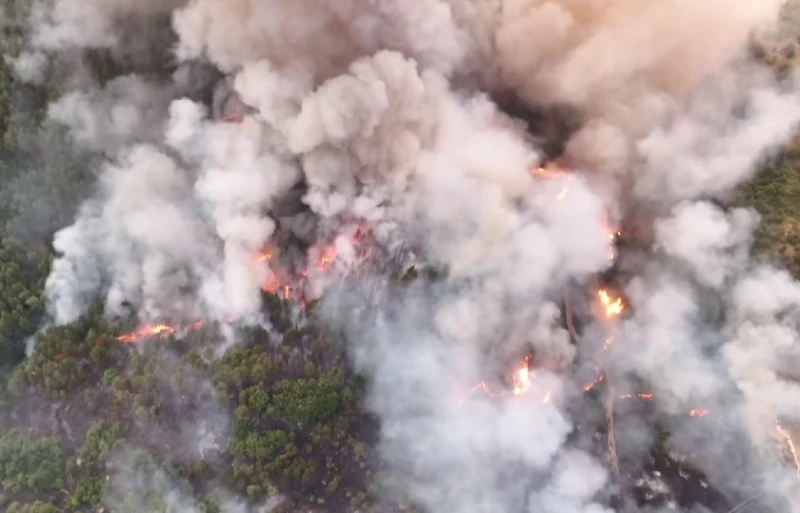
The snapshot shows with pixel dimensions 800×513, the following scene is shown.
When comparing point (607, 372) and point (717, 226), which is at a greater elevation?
point (717, 226)

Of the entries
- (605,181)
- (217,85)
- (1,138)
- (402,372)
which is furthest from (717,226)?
(1,138)

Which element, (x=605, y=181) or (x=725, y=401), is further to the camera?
(x=605, y=181)

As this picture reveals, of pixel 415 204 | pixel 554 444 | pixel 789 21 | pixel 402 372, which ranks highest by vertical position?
pixel 789 21

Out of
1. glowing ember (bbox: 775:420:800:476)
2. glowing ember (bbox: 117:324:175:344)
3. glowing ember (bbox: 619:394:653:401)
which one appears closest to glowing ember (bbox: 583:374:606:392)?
glowing ember (bbox: 619:394:653:401)

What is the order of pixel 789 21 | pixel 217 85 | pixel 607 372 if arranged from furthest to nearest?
pixel 789 21 < pixel 217 85 < pixel 607 372

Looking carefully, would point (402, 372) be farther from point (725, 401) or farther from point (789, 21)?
point (789, 21)

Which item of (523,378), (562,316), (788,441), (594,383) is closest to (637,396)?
(594,383)

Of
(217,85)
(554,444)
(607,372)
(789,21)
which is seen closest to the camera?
(554,444)
